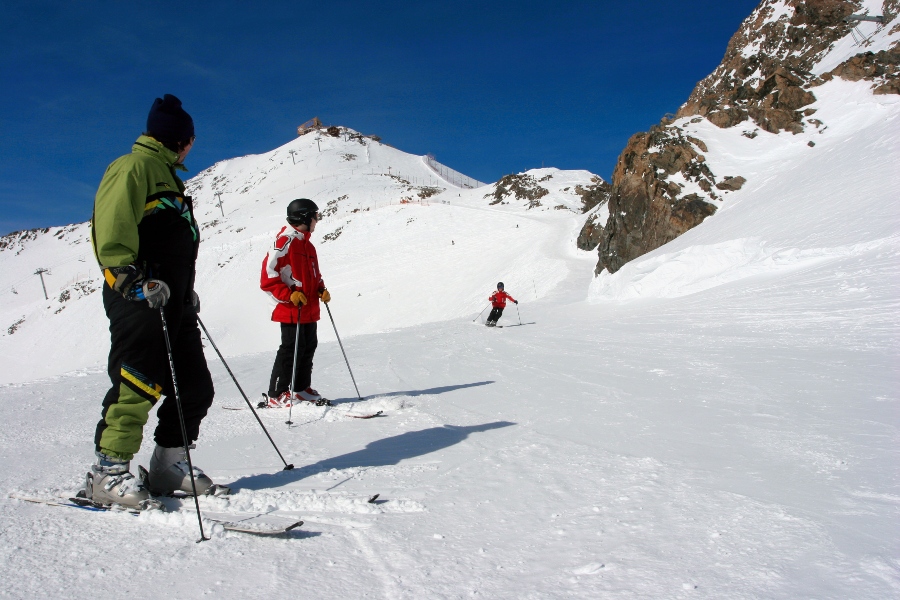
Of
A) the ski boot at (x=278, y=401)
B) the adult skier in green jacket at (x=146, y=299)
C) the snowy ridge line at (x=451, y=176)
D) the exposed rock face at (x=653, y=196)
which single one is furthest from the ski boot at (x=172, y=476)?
the snowy ridge line at (x=451, y=176)

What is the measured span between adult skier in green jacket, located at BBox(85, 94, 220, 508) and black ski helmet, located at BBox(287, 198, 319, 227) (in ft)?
8.31

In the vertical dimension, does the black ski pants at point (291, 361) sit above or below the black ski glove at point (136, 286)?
below

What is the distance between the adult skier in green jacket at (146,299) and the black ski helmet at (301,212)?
253 centimetres

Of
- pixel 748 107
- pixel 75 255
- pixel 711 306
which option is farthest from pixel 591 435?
pixel 75 255

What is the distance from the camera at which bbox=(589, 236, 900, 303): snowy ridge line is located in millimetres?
9727

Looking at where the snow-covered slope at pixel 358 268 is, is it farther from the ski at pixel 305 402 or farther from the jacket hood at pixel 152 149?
the jacket hood at pixel 152 149

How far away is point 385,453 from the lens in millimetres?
3914

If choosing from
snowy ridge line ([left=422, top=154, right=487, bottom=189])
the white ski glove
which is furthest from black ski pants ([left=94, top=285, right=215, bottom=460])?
snowy ridge line ([left=422, top=154, right=487, bottom=189])

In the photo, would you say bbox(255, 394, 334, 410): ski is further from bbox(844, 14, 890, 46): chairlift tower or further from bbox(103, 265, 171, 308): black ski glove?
bbox(844, 14, 890, 46): chairlift tower

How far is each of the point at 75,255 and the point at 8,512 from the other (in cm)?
7323

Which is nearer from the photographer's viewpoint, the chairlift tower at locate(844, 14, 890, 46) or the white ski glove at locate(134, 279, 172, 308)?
the white ski glove at locate(134, 279, 172, 308)

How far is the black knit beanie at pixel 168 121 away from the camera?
3.05 metres

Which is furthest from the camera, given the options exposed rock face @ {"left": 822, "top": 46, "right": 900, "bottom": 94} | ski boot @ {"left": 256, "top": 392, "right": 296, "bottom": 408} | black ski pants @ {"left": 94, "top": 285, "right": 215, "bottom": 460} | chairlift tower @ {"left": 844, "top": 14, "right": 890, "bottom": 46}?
chairlift tower @ {"left": 844, "top": 14, "right": 890, "bottom": 46}

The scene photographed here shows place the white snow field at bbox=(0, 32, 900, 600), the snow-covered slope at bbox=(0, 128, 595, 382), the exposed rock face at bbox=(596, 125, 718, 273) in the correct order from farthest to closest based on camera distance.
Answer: the snow-covered slope at bbox=(0, 128, 595, 382) < the exposed rock face at bbox=(596, 125, 718, 273) < the white snow field at bbox=(0, 32, 900, 600)
